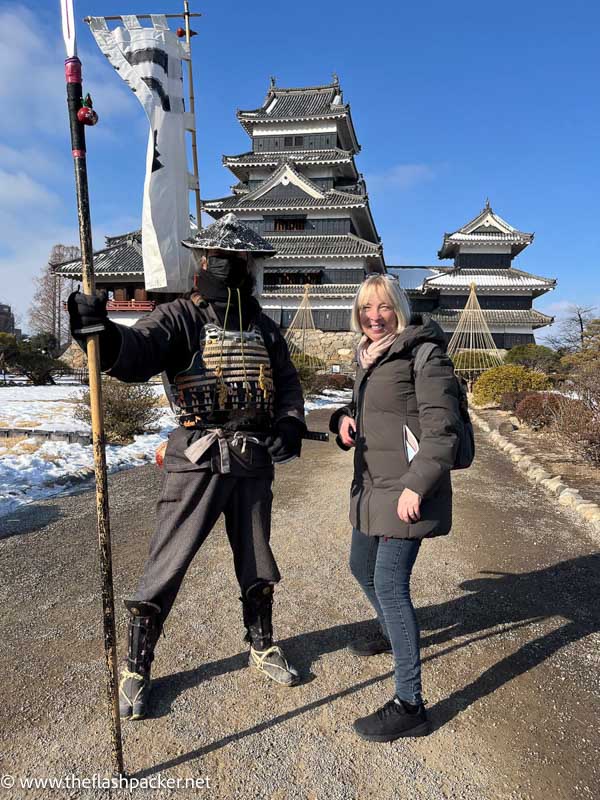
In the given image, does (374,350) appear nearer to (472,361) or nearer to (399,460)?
(399,460)

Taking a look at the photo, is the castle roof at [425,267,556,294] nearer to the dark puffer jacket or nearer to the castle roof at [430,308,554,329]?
the castle roof at [430,308,554,329]

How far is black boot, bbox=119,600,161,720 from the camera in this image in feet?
7.36

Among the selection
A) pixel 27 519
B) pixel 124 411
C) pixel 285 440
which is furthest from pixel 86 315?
pixel 124 411

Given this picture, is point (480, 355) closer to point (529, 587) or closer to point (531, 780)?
point (529, 587)

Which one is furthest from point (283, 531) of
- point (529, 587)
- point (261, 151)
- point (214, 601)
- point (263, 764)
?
point (261, 151)

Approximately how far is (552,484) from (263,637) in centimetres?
530

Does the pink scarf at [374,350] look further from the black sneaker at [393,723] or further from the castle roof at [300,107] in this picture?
the castle roof at [300,107]

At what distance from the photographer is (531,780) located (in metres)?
1.94

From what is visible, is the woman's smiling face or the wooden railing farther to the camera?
the wooden railing

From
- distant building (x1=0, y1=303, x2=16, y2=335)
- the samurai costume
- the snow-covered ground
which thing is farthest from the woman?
distant building (x1=0, y1=303, x2=16, y2=335)

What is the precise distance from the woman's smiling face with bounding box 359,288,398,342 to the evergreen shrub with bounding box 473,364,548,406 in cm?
1486

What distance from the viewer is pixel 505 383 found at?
1655cm

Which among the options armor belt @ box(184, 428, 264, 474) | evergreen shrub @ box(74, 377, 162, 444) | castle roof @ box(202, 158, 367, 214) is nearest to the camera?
armor belt @ box(184, 428, 264, 474)

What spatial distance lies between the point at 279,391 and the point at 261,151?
33615 mm
